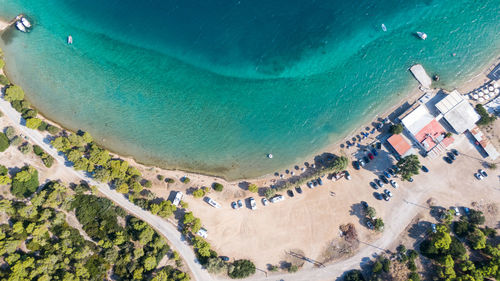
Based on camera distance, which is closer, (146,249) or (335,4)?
(146,249)

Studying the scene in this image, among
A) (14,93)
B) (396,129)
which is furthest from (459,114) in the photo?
(14,93)

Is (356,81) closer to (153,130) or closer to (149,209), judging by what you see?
(153,130)

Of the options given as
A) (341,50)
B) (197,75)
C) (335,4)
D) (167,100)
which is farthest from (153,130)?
(335,4)

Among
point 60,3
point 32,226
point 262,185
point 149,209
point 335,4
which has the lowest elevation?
point 262,185

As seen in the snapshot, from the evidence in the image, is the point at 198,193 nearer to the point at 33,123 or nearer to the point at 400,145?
the point at 33,123

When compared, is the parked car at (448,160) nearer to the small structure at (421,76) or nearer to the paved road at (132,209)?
the small structure at (421,76)

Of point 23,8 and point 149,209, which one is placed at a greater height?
point 23,8
